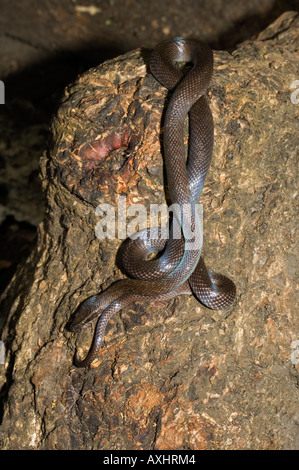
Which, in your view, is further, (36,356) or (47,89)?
(47,89)

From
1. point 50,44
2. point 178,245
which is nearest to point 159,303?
point 178,245

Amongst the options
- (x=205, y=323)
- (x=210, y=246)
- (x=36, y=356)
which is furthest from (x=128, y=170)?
(x=36, y=356)

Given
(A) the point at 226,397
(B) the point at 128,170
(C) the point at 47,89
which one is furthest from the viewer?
(C) the point at 47,89

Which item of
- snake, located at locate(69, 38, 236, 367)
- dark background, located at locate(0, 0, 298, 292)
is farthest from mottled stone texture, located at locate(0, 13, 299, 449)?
dark background, located at locate(0, 0, 298, 292)

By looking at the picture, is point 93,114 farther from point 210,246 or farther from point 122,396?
point 122,396

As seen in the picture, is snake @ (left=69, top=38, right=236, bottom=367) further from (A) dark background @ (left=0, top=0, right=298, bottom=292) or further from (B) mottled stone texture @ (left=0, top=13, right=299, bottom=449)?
(A) dark background @ (left=0, top=0, right=298, bottom=292)

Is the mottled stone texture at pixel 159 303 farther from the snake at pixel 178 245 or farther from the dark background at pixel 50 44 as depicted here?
the dark background at pixel 50 44
